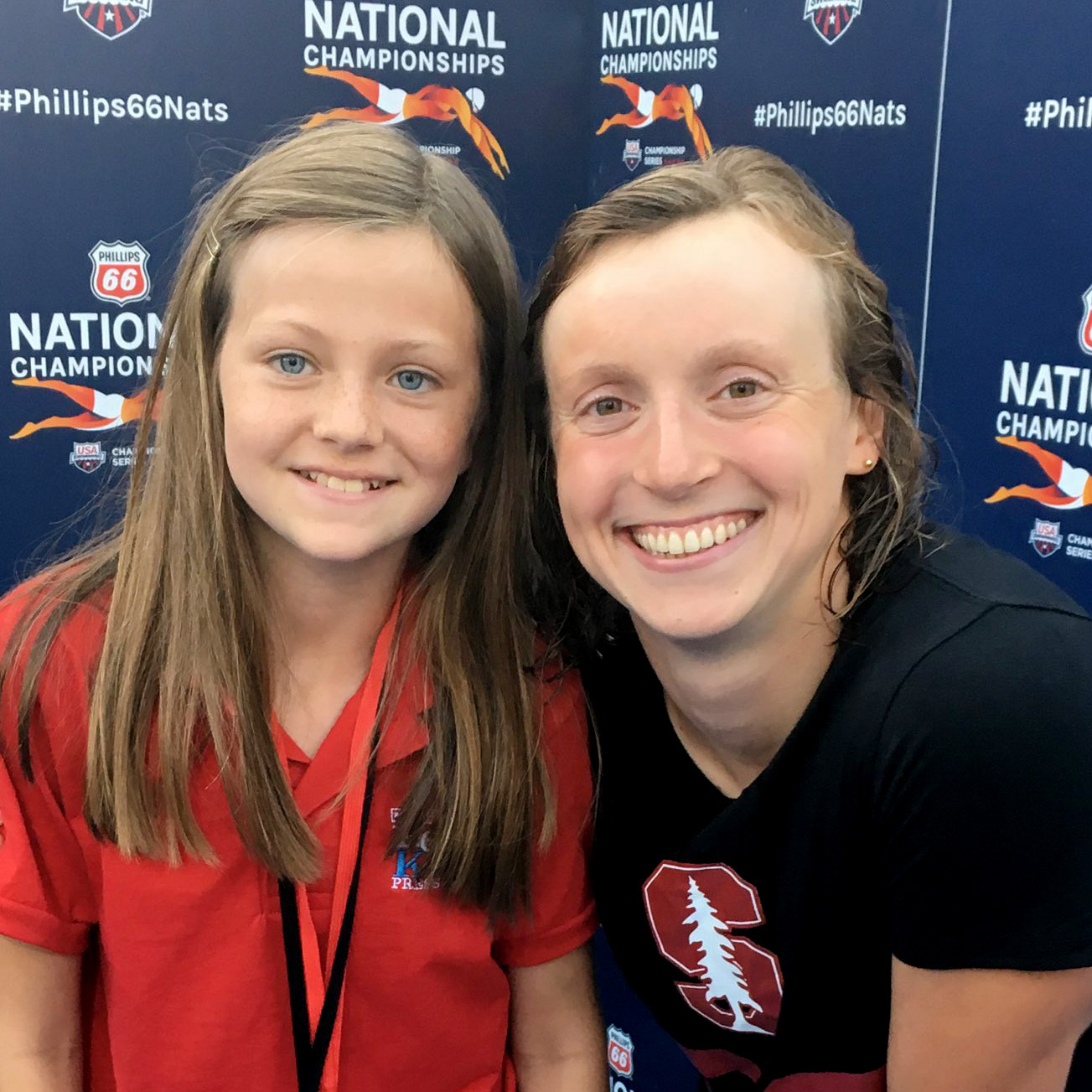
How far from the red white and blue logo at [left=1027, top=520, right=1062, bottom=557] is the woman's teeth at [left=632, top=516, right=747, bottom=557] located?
4.65 ft

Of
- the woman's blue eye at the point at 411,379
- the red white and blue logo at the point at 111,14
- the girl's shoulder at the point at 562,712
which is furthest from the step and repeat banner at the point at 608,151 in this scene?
the woman's blue eye at the point at 411,379

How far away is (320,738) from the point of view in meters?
1.17

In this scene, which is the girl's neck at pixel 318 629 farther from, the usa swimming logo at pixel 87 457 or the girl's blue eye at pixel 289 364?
the usa swimming logo at pixel 87 457

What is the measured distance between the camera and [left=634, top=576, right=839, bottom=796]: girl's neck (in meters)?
A: 1.06

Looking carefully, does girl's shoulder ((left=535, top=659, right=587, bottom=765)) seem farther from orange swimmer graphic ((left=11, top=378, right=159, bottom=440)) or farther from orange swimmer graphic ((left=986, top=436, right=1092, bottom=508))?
orange swimmer graphic ((left=11, top=378, right=159, bottom=440))

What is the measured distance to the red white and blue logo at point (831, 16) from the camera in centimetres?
243

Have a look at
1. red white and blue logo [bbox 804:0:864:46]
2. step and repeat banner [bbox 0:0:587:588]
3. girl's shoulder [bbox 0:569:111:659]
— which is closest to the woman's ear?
girl's shoulder [bbox 0:569:111:659]

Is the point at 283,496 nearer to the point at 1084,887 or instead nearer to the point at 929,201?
the point at 1084,887

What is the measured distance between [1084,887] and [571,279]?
650mm

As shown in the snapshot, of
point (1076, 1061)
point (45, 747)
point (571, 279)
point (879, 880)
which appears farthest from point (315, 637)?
point (1076, 1061)

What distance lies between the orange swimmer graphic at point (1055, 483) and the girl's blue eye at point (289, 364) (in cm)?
160

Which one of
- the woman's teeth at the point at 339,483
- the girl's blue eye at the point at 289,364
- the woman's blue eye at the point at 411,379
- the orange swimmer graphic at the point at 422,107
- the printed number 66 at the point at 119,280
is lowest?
the woman's teeth at the point at 339,483

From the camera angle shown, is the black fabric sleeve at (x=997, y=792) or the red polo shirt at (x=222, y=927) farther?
the red polo shirt at (x=222, y=927)

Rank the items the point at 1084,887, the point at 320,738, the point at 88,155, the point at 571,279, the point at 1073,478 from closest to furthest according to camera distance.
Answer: the point at 1084,887 < the point at 571,279 < the point at 320,738 < the point at 1073,478 < the point at 88,155
